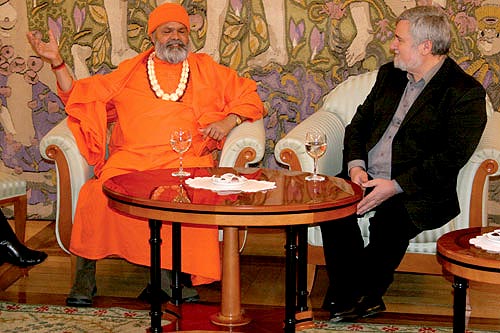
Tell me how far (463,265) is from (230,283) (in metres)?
1.05

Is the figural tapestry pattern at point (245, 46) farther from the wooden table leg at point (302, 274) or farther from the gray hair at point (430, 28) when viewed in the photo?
the wooden table leg at point (302, 274)

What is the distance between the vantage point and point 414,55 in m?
3.99

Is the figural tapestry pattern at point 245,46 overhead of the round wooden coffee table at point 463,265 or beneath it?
overhead

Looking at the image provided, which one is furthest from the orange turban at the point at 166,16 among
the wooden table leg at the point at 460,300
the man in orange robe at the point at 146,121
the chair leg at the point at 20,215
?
the wooden table leg at the point at 460,300

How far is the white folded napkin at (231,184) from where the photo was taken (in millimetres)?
3090

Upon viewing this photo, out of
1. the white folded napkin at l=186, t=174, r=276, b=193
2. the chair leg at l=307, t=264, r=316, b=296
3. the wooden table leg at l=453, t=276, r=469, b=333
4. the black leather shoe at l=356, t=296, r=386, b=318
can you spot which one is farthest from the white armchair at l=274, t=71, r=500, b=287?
the wooden table leg at l=453, t=276, r=469, b=333

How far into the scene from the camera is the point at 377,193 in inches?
150

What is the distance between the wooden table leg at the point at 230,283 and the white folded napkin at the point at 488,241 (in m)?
0.97

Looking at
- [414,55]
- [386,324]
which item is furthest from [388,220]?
[414,55]

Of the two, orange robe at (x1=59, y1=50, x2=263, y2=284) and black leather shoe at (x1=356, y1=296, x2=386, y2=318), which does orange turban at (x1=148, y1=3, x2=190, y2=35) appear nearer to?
→ orange robe at (x1=59, y1=50, x2=263, y2=284)

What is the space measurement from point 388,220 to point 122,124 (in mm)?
1554

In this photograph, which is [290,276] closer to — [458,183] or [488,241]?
[488,241]

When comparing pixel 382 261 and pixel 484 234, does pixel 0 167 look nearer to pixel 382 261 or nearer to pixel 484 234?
pixel 382 261

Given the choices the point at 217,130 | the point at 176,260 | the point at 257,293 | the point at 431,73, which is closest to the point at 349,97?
the point at 431,73
